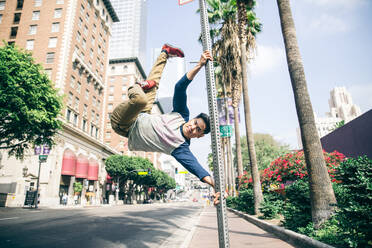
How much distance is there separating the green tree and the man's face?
17209 mm

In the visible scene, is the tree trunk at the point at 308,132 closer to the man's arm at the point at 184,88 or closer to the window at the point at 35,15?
the man's arm at the point at 184,88

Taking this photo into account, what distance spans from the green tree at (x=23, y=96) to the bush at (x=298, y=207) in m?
17.6

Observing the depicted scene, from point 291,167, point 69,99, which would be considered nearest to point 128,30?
point 69,99

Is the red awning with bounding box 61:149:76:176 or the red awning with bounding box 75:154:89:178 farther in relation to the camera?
the red awning with bounding box 75:154:89:178

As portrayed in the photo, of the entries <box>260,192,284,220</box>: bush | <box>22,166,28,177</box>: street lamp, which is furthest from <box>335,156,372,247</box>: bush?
<box>22,166,28,177</box>: street lamp

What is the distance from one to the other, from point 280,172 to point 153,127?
1124 cm

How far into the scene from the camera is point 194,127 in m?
3.47

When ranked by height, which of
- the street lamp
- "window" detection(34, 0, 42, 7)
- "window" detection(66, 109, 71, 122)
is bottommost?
the street lamp

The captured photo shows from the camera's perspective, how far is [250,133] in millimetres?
12969

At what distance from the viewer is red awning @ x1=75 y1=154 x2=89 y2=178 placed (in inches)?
1397

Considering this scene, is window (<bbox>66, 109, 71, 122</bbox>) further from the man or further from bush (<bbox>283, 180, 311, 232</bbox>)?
the man

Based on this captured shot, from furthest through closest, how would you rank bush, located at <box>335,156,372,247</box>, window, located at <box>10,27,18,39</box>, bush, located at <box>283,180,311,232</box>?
window, located at <box>10,27,18,39</box>
bush, located at <box>283,180,311,232</box>
bush, located at <box>335,156,372,247</box>

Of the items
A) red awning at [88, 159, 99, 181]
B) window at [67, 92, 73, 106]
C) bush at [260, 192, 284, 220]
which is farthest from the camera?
red awning at [88, 159, 99, 181]

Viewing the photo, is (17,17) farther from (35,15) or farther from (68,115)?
(68,115)
